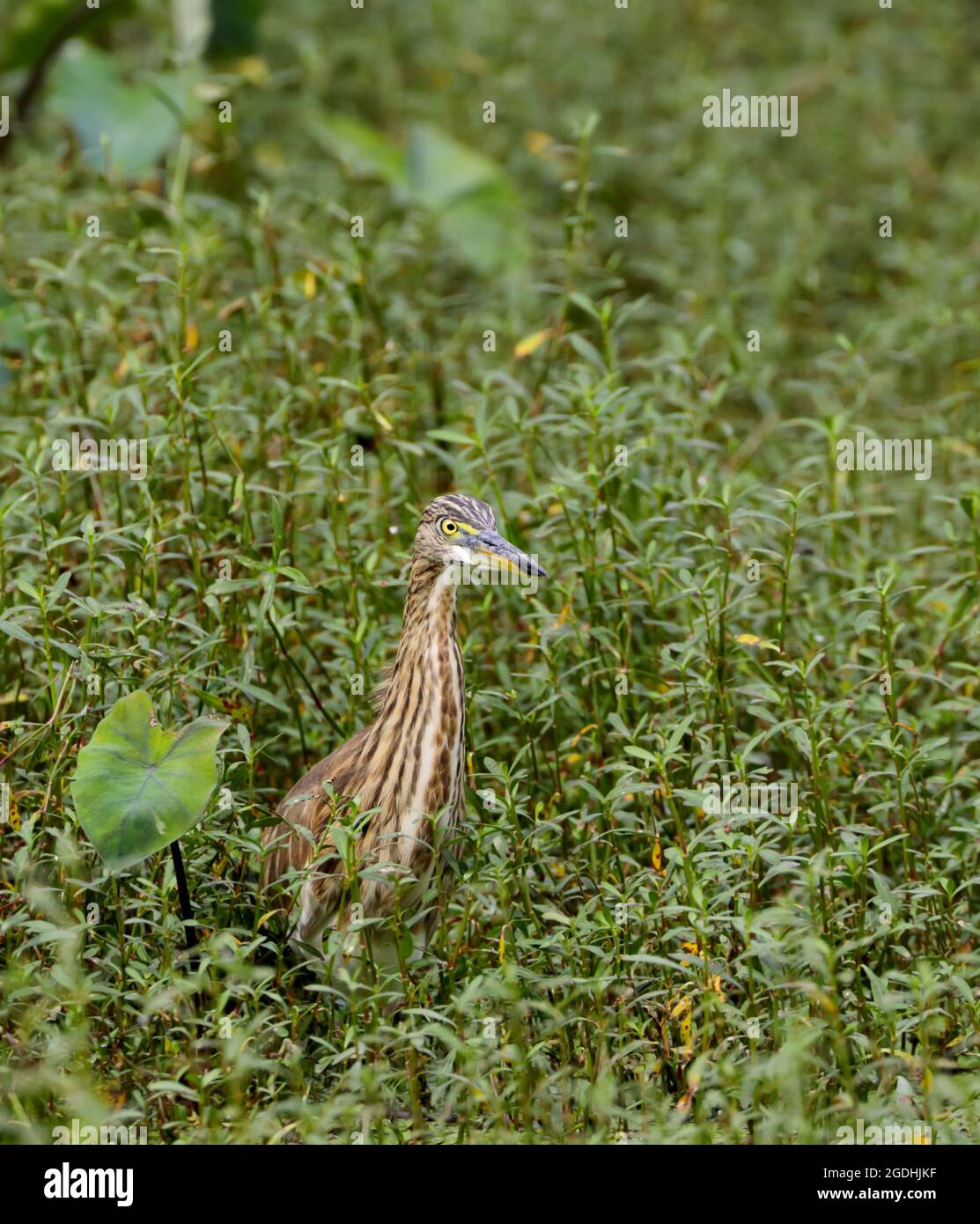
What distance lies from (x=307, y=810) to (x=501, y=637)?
48.5 inches

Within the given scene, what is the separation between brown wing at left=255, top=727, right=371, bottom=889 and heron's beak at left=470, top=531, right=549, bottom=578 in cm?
67

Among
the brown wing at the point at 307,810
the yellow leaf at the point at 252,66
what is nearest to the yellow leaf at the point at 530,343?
the brown wing at the point at 307,810

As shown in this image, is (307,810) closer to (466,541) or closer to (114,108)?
(466,541)

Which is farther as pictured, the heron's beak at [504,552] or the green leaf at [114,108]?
the green leaf at [114,108]

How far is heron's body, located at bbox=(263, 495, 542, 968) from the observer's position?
4691mm

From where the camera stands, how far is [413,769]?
15.5 ft

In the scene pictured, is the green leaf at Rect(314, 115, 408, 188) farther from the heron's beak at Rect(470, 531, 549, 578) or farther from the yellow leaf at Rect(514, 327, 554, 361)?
the heron's beak at Rect(470, 531, 549, 578)

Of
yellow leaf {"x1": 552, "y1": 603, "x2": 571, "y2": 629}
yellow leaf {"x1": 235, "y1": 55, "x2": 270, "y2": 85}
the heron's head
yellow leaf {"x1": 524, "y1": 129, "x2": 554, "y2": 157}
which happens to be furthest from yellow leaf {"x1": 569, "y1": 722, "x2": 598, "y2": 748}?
yellow leaf {"x1": 235, "y1": 55, "x2": 270, "y2": 85}

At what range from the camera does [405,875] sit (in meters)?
4.51

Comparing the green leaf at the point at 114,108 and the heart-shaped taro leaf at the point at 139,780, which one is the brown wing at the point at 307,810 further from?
the green leaf at the point at 114,108

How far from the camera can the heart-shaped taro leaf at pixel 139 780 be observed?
170 inches

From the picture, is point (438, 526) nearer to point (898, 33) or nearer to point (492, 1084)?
point (492, 1084)

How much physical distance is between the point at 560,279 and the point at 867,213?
7.47ft
